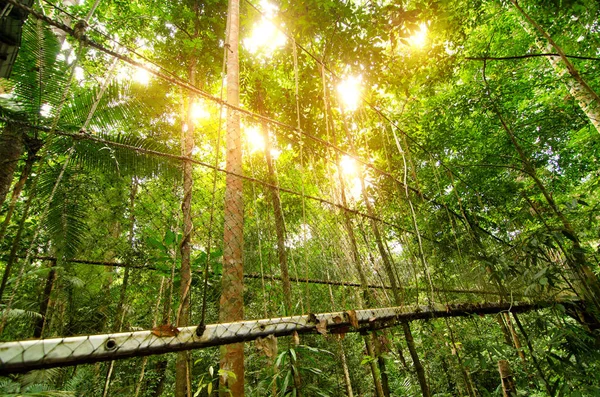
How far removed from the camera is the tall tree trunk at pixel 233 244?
2096mm

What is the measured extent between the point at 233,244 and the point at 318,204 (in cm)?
100

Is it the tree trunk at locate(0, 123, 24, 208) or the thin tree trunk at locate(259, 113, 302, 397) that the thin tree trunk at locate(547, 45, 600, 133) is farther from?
the tree trunk at locate(0, 123, 24, 208)

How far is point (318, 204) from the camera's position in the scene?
2773 mm

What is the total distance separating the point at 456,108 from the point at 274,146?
332 cm

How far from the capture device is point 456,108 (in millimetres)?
4168

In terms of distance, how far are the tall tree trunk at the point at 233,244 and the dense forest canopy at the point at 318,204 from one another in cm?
2

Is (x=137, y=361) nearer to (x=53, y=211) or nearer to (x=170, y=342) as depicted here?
(x=53, y=211)

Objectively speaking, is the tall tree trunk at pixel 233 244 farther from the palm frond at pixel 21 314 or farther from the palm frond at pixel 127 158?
the palm frond at pixel 21 314

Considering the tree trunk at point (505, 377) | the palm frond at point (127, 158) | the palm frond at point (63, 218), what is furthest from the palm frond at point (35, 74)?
the tree trunk at point (505, 377)

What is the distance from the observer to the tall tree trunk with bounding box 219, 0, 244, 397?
2.10 metres

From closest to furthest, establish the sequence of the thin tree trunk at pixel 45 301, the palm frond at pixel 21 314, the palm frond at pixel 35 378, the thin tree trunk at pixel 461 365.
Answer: the thin tree trunk at pixel 461 365 < the palm frond at pixel 21 314 < the palm frond at pixel 35 378 < the thin tree trunk at pixel 45 301

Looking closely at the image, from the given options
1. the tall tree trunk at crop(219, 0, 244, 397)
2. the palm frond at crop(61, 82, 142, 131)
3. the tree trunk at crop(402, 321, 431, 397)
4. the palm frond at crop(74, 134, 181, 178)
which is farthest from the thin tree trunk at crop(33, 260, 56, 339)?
the tree trunk at crop(402, 321, 431, 397)

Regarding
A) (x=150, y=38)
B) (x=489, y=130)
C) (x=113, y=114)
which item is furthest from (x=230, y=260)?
(x=150, y=38)

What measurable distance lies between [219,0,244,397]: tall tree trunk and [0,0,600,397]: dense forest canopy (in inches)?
0.9
